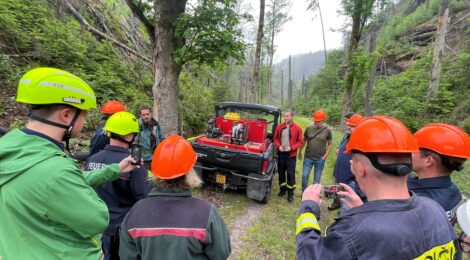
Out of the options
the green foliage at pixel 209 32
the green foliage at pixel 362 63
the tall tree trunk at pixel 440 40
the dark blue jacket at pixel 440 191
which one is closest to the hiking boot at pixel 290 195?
the green foliage at pixel 209 32

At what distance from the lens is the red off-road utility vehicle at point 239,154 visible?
192 inches

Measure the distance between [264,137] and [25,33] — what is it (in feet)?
25.7

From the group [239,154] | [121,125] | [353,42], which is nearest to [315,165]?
[239,154]

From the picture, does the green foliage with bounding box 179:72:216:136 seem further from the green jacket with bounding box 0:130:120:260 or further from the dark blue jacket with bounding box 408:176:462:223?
the dark blue jacket with bounding box 408:176:462:223

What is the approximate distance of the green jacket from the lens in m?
1.22

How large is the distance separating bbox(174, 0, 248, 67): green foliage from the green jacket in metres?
3.87

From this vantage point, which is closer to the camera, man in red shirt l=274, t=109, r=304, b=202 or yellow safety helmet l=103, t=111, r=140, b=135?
yellow safety helmet l=103, t=111, r=140, b=135

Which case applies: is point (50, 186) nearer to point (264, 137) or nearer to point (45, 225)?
point (45, 225)

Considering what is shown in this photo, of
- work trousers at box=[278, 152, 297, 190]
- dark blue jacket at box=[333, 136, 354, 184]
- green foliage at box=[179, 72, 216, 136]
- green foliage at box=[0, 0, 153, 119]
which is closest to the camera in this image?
dark blue jacket at box=[333, 136, 354, 184]

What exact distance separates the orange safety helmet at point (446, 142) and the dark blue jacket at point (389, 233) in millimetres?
858

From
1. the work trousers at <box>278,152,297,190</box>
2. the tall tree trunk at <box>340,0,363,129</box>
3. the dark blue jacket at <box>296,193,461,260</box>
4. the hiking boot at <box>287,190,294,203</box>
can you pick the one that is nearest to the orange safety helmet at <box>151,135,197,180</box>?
the dark blue jacket at <box>296,193,461,260</box>

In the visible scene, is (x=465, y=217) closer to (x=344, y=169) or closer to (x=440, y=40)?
(x=344, y=169)

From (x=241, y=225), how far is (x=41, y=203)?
372 centimetres

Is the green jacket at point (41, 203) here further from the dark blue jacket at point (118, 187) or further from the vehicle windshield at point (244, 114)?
the vehicle windshield at point (244, 114)
